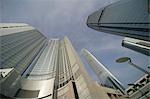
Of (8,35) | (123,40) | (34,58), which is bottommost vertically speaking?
(34,58)

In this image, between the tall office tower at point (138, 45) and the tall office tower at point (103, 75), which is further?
the tall office tower at point (103, 75)

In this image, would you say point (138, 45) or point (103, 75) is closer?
point (138, 45)

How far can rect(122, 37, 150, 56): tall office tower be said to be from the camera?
7951cm

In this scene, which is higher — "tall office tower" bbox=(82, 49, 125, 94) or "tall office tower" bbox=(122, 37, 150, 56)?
"tall office tower" bbox=(122, 37, 150, 56)

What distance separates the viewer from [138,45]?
90.1m

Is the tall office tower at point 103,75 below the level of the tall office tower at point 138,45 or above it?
below

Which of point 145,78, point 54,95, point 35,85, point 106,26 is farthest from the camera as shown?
point 106,26

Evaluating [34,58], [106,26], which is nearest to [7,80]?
[106,26]

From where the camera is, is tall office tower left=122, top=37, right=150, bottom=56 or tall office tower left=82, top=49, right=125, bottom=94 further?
tall office tower left=82, top=49, right=125, bottom=94

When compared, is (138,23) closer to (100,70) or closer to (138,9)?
Answer: (138,9)

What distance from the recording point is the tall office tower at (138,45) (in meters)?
79.5

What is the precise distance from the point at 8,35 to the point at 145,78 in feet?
180

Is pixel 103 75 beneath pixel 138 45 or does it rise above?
beneath

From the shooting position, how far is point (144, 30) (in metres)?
46.0
